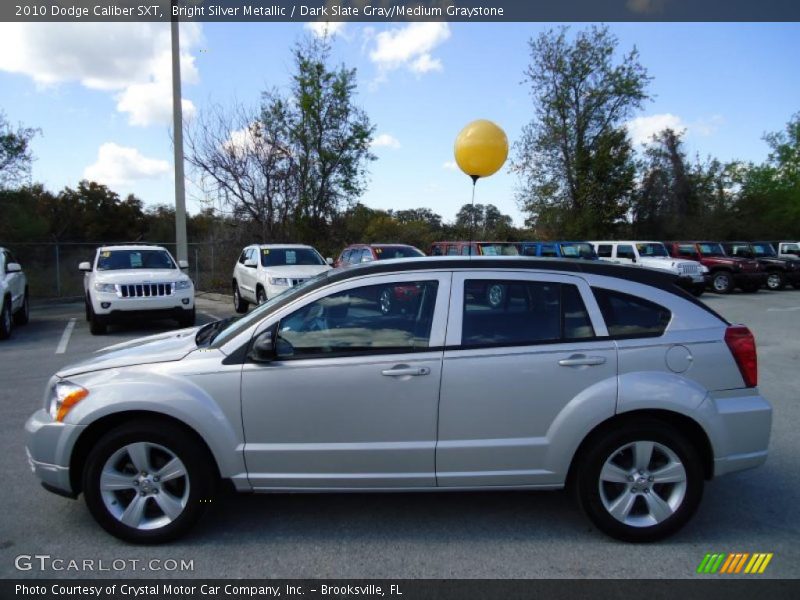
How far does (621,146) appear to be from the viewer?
3488 cm

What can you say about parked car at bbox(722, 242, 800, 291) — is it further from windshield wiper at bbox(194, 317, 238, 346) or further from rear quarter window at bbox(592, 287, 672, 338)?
windshield wiper at bbox(194, 317, 238, 346)

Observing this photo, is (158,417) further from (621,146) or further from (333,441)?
(621,146)

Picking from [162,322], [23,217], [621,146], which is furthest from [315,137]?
[621,146]

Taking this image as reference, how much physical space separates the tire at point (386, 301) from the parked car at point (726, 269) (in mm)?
21606

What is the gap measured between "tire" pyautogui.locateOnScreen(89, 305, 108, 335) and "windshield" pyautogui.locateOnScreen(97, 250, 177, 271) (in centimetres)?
104

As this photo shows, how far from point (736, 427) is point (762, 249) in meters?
26.2

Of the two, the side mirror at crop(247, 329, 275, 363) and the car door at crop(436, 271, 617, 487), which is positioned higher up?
the side mirror at crop(247, 329, 275, 363)

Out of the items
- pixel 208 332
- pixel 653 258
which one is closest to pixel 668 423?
pixel 208 332

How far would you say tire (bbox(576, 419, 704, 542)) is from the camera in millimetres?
3354

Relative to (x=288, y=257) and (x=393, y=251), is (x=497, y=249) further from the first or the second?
(x=288, y=257)

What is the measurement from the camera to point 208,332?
4.02 meters

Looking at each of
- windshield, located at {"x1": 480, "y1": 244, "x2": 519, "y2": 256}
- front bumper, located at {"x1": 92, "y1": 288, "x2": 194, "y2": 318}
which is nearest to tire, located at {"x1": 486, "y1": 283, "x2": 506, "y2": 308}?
front bumper, located at {"x1": 92, "y1": 288, "x2": 194, "y2": 318}

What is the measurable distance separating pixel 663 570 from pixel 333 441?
1.93 m
